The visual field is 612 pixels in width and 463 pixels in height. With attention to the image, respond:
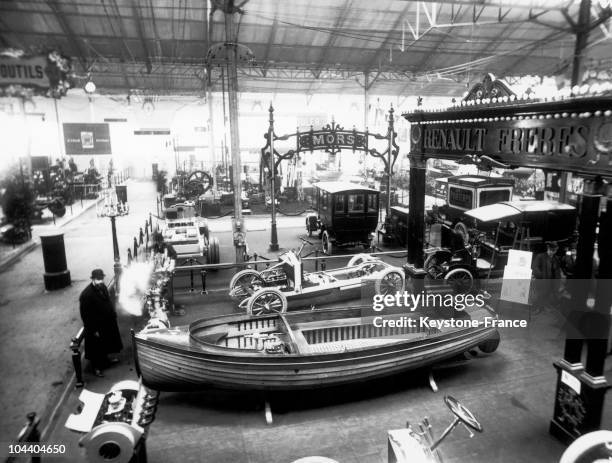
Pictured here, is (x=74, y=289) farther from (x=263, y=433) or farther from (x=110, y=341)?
(x=263, y=433)

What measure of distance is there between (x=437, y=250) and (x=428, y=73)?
56.5ft

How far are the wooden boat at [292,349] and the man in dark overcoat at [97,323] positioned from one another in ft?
2.61

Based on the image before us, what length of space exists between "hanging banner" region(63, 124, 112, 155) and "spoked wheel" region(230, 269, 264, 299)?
652 centimetres

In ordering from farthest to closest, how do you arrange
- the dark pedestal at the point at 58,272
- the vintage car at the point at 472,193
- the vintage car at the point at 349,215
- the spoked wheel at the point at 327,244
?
1. the spoked wheel at the point at 327,244
2. the vintage car at the point at 349,215
3. the vintage car at the point at 472,193
4. the dark pedestal at the point at 58,272

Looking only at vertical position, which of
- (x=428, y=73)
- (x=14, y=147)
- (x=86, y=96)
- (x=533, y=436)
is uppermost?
(x=428, y=73)

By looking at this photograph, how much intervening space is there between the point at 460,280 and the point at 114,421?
26.4 ft

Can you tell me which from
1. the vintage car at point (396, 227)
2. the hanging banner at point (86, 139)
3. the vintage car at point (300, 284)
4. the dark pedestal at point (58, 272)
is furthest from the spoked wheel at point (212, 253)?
the hanging banner at point (86, 139)

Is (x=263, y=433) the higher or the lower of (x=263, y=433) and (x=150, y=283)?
the lower

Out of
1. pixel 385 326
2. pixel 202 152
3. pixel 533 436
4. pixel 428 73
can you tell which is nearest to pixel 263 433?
pixel 385 326

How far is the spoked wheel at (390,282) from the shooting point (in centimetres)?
964

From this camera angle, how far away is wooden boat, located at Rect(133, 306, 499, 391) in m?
5.59

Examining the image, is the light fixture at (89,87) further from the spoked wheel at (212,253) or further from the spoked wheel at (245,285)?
the spoked wheel at (212,253)

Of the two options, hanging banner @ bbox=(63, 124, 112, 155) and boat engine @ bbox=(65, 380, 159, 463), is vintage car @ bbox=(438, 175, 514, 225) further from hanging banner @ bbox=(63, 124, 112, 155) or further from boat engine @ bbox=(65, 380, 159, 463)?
hanging banner @ bbox=(63, 124, 112, 155)

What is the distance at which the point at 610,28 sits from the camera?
52.6 ft
